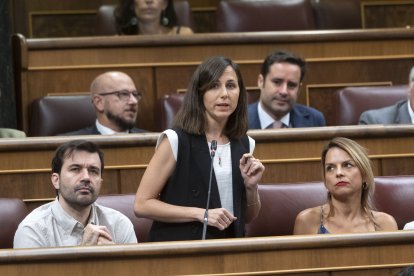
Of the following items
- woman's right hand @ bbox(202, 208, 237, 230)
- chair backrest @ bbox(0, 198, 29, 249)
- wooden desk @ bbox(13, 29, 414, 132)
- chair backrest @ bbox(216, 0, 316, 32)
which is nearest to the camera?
woman's right hand @ bbox(202, 208, 237, 230)

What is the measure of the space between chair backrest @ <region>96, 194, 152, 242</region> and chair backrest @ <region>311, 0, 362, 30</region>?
1017mm

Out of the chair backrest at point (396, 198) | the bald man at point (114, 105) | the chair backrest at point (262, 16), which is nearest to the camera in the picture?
the chair backrest at point (396, 198)

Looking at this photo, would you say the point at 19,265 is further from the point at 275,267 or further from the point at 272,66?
the point at 272,66

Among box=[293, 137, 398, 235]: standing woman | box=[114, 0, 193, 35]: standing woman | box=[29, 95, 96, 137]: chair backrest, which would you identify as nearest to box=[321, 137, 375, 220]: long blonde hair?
box=[293, 137, 398, 235]: standing woman

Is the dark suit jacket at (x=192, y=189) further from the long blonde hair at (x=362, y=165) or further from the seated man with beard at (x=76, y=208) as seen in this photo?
the long blonde hair at (x=362, y=165)

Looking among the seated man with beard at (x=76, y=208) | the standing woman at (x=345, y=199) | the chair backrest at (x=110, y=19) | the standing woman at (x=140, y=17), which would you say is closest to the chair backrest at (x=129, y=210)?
the seated man with beard at (x=76, y=208)

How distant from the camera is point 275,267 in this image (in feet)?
4.25

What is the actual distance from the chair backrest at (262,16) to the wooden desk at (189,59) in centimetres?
22

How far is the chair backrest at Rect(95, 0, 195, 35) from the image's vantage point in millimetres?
2389

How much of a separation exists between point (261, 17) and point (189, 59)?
30 centimetres

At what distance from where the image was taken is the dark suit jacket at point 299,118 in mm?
1937

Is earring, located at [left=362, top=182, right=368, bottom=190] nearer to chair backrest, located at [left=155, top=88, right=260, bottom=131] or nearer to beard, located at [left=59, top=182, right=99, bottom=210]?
beard, located at [left=59, top=182, right=99, bottom=210]

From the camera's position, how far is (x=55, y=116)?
1.99 m

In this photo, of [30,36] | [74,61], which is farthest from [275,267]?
[30,36]
